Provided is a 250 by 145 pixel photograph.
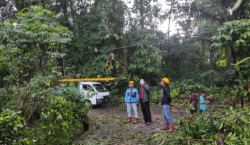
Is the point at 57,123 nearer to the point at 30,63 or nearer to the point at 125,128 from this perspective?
the point at 30,63

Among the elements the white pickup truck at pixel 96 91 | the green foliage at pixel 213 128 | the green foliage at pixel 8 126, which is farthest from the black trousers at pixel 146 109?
the white pickup truck at pixel 96 91

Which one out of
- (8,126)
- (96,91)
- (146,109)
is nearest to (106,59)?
(96,91)

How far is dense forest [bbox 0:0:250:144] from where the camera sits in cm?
374

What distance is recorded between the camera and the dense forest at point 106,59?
3736 mm

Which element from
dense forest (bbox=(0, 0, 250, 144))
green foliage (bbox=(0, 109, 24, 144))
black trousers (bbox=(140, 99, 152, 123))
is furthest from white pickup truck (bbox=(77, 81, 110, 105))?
green foliage (bbox=(0, 109, 24, 144))

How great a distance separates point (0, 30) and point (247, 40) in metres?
8.40

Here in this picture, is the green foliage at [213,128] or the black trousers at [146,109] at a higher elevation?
the green foliage at [213,128]

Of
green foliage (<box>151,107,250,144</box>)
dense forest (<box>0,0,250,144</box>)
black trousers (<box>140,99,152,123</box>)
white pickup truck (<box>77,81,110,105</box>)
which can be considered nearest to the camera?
green foliage (<box>151,107,250,144</box>)

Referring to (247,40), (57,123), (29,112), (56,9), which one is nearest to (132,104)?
(57,123)

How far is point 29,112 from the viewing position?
173 inches

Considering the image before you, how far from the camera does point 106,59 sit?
13688 mm

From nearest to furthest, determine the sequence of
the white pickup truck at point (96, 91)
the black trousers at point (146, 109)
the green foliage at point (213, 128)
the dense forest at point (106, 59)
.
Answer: the green foliage at point (213, 128) → the dense forest at point (106, 59) → the black trousers at point (146, 109) → the white pickup truck at point (96, 91)

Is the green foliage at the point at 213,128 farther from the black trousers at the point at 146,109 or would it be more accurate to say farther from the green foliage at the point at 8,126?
the black trousers at the point at 146,109

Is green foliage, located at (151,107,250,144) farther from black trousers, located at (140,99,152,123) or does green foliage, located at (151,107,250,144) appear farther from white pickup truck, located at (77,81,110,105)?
white pickup truck, located at (77,81,110,105)
